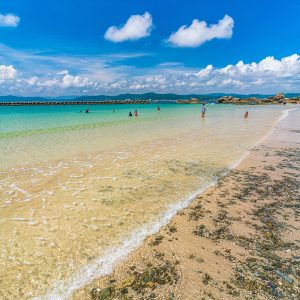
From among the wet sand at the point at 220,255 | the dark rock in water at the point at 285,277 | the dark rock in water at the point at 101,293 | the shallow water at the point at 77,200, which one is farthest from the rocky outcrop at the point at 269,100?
the dark rock in water at the point at 101,293

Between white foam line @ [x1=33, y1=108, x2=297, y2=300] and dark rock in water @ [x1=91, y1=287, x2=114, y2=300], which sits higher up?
dark rock in water @ [x1=91, y1=287, x2=114, y2=300]

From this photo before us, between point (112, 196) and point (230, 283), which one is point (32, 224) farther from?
point (230, 283)

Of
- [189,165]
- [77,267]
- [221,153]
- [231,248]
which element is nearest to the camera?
[77,267]

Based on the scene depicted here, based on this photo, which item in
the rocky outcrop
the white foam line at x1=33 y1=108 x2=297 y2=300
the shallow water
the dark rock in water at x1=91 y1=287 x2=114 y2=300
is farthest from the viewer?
the rocky outcrop

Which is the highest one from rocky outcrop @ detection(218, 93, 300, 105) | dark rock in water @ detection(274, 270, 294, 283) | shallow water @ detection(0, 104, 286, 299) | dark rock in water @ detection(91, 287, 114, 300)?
dark rock in water @ detection(274, 270, 294, 283)

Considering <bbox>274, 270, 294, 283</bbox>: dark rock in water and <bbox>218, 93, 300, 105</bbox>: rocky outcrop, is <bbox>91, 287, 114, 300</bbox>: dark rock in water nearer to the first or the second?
<bbox>274, 270, 294, 283</bbox>: dark rock in water

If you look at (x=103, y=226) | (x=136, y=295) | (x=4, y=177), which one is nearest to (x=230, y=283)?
(x=136, y=295)

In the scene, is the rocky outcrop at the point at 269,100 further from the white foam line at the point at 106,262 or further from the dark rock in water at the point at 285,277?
the dark rock in water at the point at 285,277

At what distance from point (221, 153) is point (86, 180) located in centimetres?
855

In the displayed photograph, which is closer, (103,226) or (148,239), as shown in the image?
(148,239)

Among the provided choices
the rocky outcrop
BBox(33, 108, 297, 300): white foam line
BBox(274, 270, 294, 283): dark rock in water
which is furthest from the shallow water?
the rocky outcrop

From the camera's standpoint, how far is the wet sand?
423 cm

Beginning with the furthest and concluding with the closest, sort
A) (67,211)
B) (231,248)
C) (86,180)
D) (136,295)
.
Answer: (86,180) < (67,211) < (231,248) < (136,295)

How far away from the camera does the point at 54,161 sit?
13.8m
